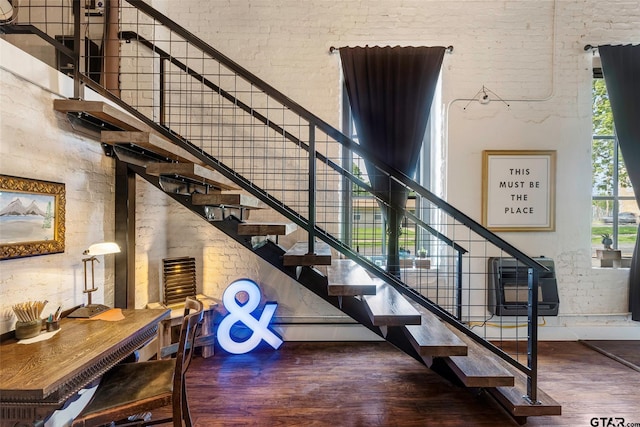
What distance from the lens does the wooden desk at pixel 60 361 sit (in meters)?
1.17

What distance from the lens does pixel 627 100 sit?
3.30 meters

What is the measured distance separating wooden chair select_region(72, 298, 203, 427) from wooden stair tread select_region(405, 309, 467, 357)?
1.24 metres

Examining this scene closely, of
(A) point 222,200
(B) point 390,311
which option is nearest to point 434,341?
(B) point 390,311

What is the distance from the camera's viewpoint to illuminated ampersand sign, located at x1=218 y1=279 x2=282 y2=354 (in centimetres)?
295

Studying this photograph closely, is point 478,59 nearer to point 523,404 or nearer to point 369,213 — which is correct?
point 369,213

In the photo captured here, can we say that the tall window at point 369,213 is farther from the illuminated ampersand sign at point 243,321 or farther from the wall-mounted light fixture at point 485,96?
the illuminated ampersand sign at point 243,321

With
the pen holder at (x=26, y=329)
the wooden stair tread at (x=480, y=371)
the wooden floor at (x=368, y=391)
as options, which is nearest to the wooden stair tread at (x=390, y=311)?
the wooden stair tread at (x=480, y=371)

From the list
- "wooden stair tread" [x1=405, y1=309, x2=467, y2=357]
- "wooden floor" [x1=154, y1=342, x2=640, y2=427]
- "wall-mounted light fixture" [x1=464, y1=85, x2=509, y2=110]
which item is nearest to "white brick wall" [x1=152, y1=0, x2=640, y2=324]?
"wall-mounted light fixture" [x1=464, y1=85, x2=509, y2=110]

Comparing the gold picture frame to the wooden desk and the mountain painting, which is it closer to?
the mountain painting

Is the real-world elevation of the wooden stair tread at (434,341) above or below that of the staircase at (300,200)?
Answer: below

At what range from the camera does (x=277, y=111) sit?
11.1ft

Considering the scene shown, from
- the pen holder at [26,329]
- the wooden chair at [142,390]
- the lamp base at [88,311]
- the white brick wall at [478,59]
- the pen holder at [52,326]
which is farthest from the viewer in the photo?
the white brick wall at [478,59]

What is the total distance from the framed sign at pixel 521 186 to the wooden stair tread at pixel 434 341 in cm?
181

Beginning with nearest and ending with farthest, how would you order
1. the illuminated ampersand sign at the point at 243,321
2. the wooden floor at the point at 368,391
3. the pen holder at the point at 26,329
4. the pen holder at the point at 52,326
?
the pen holder at the point at 26,329 < the pen holder at the point at 52,326 < the wooden floor at the point at 368,391 < the illuminated ampersand sign at the point at 243,321
